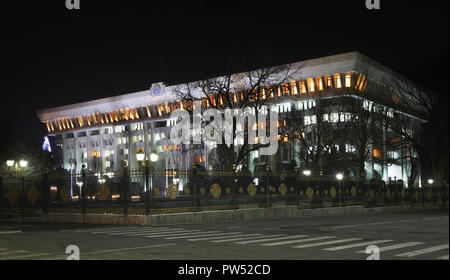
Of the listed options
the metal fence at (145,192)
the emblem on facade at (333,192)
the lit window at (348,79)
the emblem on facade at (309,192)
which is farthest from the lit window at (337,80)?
the metal fence at (145,192)

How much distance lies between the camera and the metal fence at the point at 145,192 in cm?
2533

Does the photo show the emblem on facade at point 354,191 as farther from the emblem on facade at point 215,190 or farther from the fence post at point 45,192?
the fence post at point 45,192

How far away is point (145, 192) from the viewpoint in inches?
982

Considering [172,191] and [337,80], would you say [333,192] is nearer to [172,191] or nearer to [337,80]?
[172,191]

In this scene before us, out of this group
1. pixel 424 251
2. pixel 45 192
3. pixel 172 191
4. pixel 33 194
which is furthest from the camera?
pixel 33 194

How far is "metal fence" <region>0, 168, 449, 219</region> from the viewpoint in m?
25.3

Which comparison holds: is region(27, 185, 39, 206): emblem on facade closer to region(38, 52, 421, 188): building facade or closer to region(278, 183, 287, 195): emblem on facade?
region(278, 183, 287, 195): emblem on facade

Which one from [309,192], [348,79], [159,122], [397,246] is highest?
[348,79]

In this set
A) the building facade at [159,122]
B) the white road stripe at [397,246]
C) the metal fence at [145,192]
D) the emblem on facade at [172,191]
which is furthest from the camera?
the building facade at [159,122]

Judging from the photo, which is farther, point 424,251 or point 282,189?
point 282,189

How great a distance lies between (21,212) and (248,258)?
2065 cm

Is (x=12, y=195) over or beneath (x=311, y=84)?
beneath

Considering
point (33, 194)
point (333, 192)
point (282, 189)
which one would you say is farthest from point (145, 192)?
point (333, 192)

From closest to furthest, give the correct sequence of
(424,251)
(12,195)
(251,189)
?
(424,251), (12,195), (251,189)
